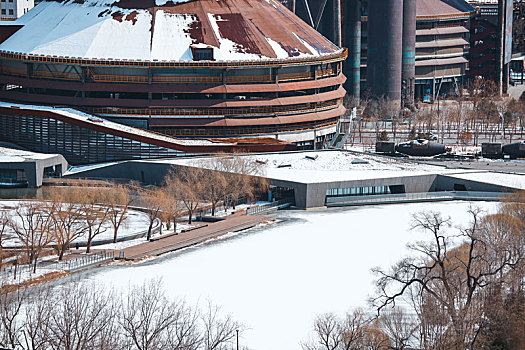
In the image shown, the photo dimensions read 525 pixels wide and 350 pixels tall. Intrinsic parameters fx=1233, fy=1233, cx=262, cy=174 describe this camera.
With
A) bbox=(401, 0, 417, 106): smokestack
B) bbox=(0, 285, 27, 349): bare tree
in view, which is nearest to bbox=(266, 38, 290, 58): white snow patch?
bbox=(401, 0, 417, 106): smokestack

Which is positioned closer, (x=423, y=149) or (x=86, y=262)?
(x=86, y=262)

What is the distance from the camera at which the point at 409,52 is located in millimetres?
194500

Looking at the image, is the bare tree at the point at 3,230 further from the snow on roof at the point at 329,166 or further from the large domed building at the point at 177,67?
the large domed building at the point at 177,67

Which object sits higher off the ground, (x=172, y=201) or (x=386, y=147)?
(x=386, y=147)

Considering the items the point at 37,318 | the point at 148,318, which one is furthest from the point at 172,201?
the point at 37,318

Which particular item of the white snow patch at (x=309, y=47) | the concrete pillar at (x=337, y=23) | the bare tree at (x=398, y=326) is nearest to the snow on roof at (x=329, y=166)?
the white snow patch at (x=309, y=47)

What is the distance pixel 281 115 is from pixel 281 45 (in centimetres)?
834

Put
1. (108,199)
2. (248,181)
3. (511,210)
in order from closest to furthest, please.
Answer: (511,210) → (108,199) → (248,181)

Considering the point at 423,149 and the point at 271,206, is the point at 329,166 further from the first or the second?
the point at 423,149

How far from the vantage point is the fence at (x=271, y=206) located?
112500mm

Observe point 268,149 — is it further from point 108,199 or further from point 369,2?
point 369,2

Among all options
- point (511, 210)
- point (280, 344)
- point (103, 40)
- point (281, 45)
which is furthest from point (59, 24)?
point (280, 344)

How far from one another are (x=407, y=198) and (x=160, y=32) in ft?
125

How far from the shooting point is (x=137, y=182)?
404 feet
